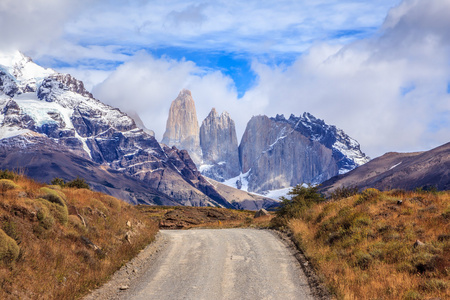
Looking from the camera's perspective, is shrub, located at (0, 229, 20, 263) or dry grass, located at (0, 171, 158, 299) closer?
shrub, located at (0, 229, 20, 263)

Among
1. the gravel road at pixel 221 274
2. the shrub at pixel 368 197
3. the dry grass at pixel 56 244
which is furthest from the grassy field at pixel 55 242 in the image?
the shrub at pixel 368 197

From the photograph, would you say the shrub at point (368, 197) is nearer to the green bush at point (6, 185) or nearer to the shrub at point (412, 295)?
the shrub at point (412, 295)

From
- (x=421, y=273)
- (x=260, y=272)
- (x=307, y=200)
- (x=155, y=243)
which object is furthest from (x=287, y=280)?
(x=307, y=200)

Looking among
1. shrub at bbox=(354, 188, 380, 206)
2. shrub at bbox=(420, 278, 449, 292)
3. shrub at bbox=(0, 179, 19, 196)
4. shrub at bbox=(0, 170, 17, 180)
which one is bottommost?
shrub at bbox=(420, 278, 449, 292)

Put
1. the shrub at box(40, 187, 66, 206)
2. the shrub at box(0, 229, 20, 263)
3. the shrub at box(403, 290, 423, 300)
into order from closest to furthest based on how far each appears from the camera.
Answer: the shrub at box(403, 290, 423, 300) → the shrub at box(0, 229, 20, 263) → the shrub at box(40, 187, 66, 206)

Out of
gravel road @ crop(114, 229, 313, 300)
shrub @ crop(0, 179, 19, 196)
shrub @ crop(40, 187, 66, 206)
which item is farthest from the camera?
shrub @ crop(40, 187, 66, 206)

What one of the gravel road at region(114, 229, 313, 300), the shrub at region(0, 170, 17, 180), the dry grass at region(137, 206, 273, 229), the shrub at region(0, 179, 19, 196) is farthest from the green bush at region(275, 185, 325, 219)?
the shrub at region(0, 179, 19, 196)

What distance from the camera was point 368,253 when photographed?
1681cm

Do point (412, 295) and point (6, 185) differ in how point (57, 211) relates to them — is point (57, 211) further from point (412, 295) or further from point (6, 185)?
point (412, 295)

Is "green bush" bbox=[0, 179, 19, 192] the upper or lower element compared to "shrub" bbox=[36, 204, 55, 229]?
upper

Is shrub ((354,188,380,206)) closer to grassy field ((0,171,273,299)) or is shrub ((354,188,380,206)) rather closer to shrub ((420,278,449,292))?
shrub ((420,278,449,292))

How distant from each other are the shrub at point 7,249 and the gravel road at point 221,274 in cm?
372

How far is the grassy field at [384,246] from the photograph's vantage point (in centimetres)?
1312

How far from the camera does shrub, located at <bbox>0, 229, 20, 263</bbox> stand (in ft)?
41.3
